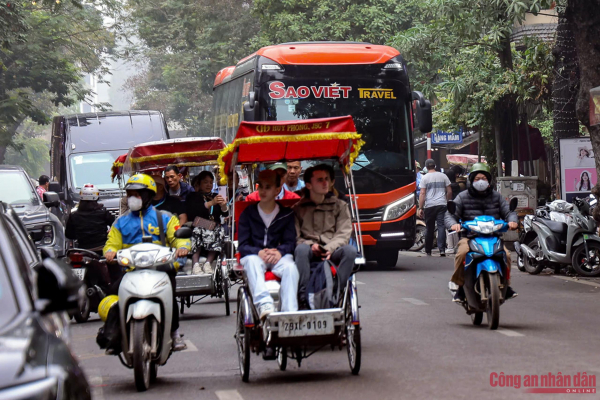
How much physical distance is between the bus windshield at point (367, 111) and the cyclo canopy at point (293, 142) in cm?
771

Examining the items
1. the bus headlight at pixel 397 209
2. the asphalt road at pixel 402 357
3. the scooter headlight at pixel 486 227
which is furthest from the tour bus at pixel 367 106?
the scooter headlight at pixel 486 227

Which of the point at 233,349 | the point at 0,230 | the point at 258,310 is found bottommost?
the point at 233,349

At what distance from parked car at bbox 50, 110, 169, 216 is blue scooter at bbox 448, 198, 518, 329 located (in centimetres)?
1178

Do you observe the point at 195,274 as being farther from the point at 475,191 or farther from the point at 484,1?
the point at 484,1

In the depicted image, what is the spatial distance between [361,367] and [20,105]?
23.5m

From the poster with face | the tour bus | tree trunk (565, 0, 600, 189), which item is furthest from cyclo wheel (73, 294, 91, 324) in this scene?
the poster with face

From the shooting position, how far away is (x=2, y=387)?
333 centimetres

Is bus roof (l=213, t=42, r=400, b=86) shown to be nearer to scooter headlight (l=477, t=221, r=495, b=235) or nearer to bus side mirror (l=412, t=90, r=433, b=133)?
bus side mirror (l=412, t=90, r=433, b=133)

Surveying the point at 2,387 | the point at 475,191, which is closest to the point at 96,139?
the point at 475,191

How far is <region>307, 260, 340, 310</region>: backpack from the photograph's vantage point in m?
7.56

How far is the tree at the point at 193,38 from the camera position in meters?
40.7

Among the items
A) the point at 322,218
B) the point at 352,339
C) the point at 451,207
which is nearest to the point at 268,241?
the point at 322,218

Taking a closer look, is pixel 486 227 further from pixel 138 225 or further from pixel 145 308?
pixel 145 308

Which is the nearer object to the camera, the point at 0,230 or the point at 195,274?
the point at 0,230
